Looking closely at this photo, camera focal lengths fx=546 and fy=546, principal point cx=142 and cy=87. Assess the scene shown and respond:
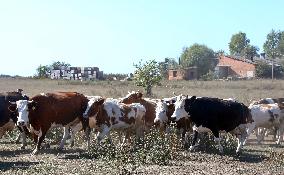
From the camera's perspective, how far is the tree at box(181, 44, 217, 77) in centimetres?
11281

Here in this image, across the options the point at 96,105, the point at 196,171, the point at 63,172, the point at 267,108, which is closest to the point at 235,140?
the point at 267,108

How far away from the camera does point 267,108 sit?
22.0 m

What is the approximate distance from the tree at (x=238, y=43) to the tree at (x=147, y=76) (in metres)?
109

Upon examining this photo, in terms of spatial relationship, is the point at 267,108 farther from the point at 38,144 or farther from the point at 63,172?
the point at 63,172

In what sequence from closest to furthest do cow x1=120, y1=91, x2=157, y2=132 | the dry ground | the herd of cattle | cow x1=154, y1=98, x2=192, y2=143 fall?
the dry ground, the herd of cattle, cow x1=154, y1=98, x2=192, y2=143, cow x1=120, y1=91, x2=157, y2=132

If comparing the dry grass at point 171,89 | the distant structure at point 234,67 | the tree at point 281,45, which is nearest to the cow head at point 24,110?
the dry grass at point 171,89

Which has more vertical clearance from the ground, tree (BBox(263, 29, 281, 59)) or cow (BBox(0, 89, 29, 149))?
tree (BBox(263, 29, 281, 59))

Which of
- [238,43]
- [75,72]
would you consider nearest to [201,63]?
[75,72]

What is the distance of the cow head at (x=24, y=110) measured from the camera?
56.1 ft

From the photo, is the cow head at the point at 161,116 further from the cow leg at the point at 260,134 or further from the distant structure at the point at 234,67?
the distant structure at the point at 234,67

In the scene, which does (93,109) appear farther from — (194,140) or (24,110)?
(194,140)

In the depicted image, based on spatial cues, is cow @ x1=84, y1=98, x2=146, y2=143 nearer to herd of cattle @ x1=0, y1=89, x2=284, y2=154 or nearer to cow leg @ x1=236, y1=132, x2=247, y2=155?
herd of cattle @ x1=0, y1=89, x2=284, y2=154

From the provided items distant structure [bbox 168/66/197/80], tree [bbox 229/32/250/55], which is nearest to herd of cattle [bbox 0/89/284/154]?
distant structure [bbox 168/66/197/80]

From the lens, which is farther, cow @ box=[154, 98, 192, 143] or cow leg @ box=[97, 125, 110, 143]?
cow @ box=[154, 98, 192, 143]
